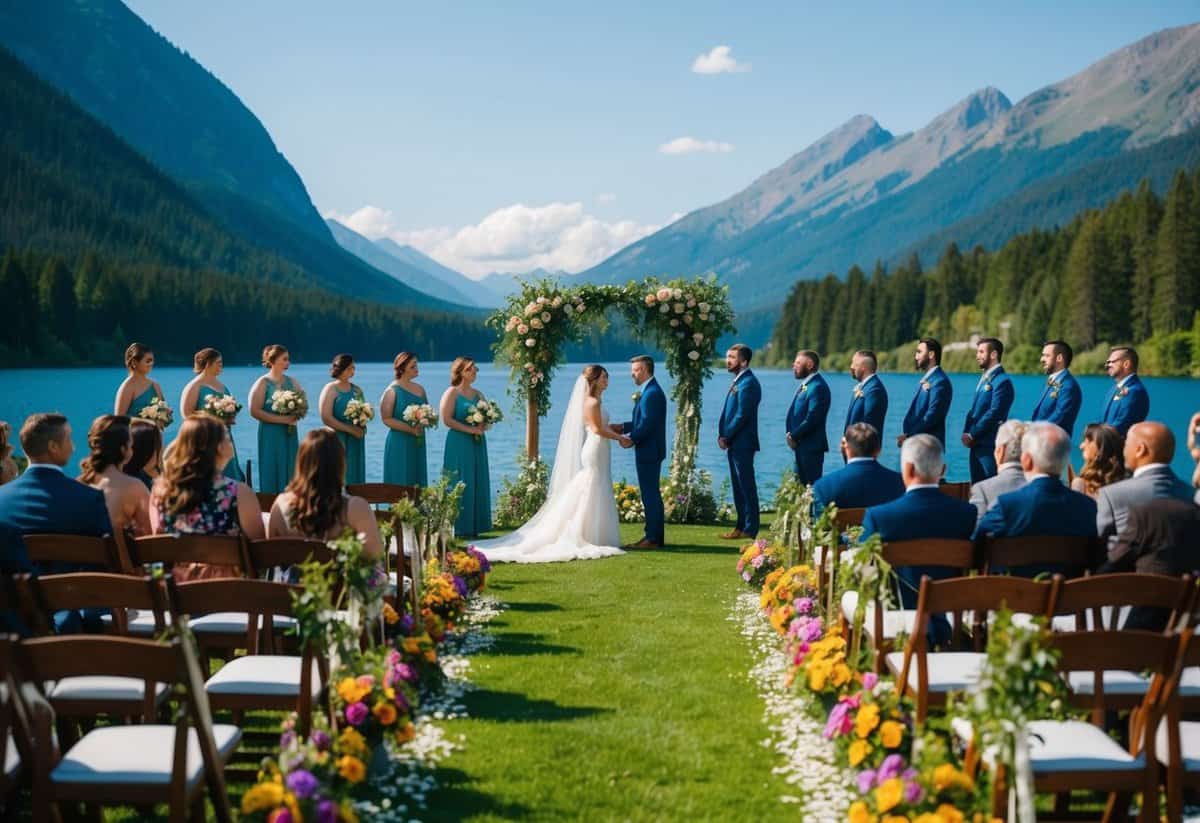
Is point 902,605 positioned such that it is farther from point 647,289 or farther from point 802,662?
point 647,289

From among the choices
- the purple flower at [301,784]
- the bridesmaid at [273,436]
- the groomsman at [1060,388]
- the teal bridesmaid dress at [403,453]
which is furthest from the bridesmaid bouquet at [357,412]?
the purple flower at [301,784]

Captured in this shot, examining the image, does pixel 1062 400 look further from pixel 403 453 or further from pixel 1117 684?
pixel 403 453

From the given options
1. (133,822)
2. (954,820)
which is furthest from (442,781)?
(954,820)

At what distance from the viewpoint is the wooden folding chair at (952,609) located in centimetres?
408

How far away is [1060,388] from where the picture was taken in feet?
34.2

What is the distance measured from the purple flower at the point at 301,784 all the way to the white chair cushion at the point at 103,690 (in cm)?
104

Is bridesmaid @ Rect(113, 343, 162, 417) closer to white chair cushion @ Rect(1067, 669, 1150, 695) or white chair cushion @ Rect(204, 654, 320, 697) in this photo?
white chair cushion @ Rect(204, 654, 320, 697)

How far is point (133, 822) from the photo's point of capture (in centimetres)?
449

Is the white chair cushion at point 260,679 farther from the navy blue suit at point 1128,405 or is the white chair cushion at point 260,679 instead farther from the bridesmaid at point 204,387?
the navy blue suit at point 1128,405

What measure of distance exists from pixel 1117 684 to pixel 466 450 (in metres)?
9.07

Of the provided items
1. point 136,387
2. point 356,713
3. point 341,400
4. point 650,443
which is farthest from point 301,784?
point 650,443

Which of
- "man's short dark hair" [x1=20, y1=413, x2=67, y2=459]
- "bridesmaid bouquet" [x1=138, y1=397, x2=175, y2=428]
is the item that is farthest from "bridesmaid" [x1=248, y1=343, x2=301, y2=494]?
"man's short dark hair" [x1=20, y1=413, x2=67, y2=459]

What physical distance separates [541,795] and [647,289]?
11021 mm

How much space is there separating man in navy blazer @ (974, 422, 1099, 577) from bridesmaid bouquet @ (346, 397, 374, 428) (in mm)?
7787
